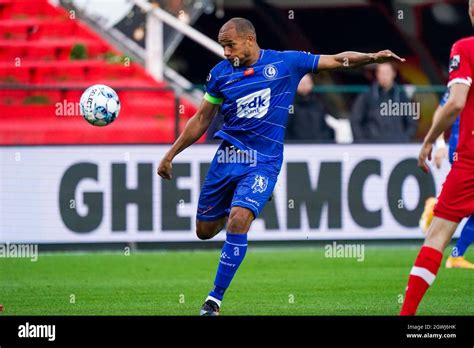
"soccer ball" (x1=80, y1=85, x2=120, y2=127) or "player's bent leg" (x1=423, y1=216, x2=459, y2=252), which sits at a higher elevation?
"soccer ball" (x1=80, y1=85, x2=120, y2=127)

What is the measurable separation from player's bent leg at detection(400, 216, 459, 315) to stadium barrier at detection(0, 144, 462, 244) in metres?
7.90

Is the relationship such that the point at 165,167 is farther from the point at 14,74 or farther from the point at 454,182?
the point at 14,74

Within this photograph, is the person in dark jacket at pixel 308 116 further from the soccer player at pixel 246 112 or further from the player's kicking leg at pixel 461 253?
the soccer player at pixel 246 112

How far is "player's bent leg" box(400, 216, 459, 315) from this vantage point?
8602 mm

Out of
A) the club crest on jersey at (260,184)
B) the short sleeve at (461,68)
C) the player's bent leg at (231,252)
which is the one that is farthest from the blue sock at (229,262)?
the short sleeve at (461,68)

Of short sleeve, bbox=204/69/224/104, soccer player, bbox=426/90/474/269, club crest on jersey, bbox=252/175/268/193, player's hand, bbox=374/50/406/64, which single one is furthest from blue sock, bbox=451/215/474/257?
short sleeve, bbox=204/69/224/104

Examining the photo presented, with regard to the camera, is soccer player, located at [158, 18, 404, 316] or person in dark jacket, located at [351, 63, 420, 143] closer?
soccer player, located at [158, 18, 404, 316]

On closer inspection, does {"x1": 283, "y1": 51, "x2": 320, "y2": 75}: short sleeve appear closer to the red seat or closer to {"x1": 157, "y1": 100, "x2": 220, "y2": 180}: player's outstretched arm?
{"x1": 157, "y1": 100, "x2": 220, "y2": 180}: player's outstretched arm

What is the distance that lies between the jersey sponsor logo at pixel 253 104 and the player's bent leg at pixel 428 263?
85.8 inches

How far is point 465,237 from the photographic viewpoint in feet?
44.7

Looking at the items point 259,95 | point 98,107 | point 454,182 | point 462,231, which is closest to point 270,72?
point 259,95

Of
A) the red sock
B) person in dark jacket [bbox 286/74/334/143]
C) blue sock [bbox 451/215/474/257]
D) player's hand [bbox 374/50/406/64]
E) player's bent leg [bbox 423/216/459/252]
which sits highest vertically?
person in dark jacket [bbox 286/74/334/143]

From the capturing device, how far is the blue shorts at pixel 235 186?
394 inches
